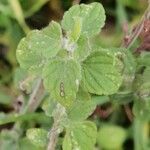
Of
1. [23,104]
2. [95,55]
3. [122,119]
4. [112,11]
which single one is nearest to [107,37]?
[112,11]

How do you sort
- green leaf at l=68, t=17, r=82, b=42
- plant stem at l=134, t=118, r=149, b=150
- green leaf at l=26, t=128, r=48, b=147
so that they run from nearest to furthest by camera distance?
green leaf at l=68, t=17, r=82, b=42
green leaf at l=26, t=128, r=48, b=147
plant stem at l=134, t=118, r=149, b=150

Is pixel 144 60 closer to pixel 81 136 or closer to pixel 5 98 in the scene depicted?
pixel 81 136

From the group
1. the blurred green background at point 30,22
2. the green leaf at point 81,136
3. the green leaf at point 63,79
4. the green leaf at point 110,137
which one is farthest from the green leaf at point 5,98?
the green leaf at point 63,79

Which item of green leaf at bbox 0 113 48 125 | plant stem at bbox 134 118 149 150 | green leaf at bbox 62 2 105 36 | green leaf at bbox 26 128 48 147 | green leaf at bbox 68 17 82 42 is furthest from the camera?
plant stem at bbox 134 118 149 150

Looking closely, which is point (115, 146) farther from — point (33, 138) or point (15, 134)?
point (33, 138)

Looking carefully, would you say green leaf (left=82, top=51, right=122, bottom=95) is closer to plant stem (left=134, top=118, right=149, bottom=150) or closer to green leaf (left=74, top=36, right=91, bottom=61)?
green leaf (left=74, top=36, right=91, bottom=61)

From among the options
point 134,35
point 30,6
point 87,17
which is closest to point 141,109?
point 134,35

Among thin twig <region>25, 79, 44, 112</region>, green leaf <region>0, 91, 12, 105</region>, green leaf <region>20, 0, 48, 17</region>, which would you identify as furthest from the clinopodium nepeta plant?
green leaf <region>20, 0, 48, 17</region>
